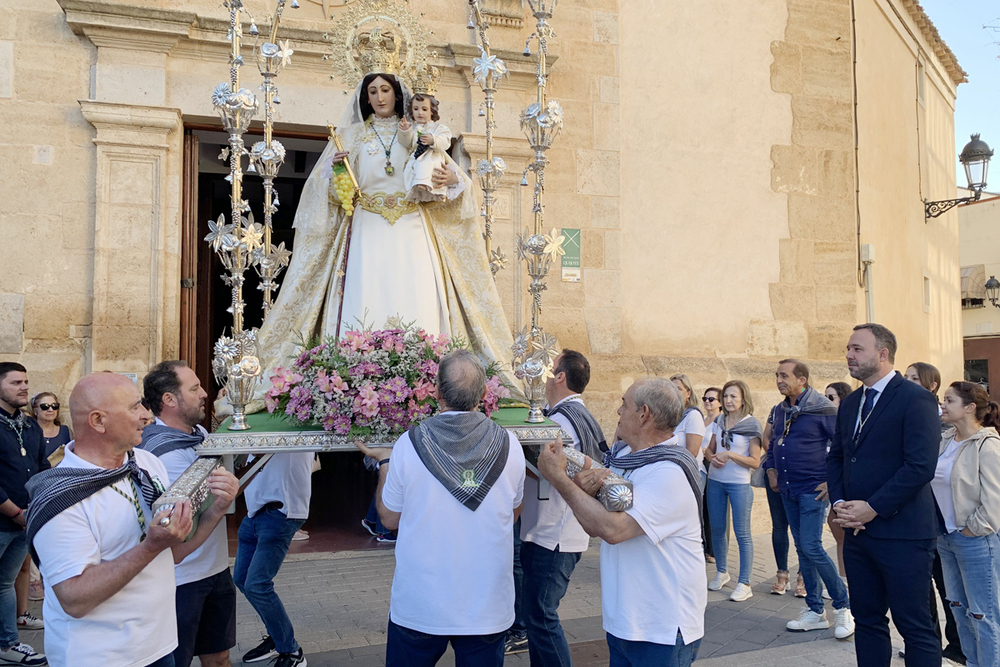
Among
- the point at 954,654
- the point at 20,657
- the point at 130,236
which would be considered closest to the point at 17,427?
the point at 20,657

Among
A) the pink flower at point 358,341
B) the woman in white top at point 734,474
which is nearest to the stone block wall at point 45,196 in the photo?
the pink flower at point 358,341

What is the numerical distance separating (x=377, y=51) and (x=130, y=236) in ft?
10.3

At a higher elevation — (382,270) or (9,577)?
(382,270)

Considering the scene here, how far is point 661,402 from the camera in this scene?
273 cm

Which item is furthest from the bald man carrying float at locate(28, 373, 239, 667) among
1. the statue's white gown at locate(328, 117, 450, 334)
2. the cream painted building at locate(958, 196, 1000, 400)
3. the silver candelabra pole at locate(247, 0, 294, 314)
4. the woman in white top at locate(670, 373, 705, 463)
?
the cream painted building at locate(958, 196, 1000, 400)

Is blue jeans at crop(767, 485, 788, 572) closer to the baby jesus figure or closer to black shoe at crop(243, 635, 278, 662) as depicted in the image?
the baby jesus figure

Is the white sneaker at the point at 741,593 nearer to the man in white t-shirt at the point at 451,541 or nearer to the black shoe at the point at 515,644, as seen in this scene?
the black shoe at the point at 515,644

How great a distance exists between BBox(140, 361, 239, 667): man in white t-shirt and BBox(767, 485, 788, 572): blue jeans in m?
3.83

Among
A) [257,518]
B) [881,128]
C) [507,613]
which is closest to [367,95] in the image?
[257,518]

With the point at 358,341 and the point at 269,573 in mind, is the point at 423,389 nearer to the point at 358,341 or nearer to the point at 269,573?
the point at 358,341

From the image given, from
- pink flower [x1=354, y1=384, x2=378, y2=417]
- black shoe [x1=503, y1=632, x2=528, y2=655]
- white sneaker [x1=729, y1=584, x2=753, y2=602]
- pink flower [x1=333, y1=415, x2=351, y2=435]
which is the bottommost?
white sneaker [x1=729, y1=584, x2=753, y2=602]

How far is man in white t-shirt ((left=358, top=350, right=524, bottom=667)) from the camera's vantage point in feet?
8.98

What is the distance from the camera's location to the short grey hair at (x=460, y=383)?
114 inches

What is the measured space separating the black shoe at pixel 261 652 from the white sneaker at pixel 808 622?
122 inches
